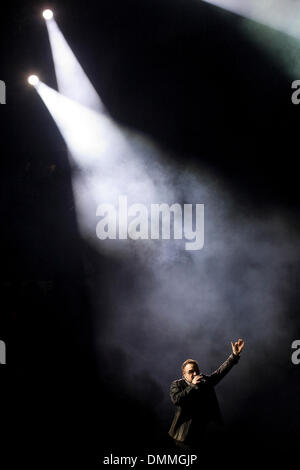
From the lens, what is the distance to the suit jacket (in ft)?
10.7

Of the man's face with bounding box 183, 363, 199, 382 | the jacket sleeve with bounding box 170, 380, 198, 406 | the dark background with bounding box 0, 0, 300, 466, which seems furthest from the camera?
the dark background with bounding box 0, 0, 300, 466

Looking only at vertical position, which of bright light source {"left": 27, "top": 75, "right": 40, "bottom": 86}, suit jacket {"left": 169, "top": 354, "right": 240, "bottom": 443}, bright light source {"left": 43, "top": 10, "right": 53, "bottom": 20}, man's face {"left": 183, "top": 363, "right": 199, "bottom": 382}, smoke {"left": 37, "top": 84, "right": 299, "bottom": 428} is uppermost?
bright light source {"left": 43, "top": 10, "right": 53, "bottom": 20}

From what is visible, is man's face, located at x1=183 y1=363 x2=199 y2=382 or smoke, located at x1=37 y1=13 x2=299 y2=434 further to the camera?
smoke, located at x1=37 y1=13 x2=299 y2=434

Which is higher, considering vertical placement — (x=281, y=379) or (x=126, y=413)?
(x=281, y=379)

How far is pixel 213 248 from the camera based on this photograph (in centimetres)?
446

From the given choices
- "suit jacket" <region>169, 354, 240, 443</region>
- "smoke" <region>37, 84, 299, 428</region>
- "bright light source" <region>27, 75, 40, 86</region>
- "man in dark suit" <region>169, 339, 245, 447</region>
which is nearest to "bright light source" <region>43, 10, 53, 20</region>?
"bright light source" <region>27, 75, 40, 86</region>

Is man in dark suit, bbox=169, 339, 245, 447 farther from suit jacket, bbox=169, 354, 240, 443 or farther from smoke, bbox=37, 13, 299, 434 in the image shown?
smoke, bbox=37, 13, 299, 434

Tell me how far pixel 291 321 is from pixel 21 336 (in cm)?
314

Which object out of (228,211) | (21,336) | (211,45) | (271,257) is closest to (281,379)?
(271,257)

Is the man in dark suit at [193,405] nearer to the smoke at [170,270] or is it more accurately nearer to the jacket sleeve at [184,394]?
the jacket sleeve at [184,394]

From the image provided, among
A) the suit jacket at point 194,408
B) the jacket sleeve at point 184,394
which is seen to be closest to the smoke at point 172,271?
the suit jacket at point 194,408

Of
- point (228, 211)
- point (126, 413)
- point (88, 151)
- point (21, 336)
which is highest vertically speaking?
point (88, 151)

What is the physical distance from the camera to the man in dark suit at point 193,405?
3.25 metres
